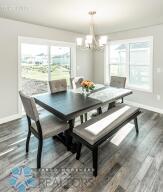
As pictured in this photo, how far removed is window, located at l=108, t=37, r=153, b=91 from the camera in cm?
463

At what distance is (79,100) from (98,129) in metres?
0.74

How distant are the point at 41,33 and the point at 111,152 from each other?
142 inches

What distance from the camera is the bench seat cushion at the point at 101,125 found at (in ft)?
6.82

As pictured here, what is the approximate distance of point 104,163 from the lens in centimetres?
229

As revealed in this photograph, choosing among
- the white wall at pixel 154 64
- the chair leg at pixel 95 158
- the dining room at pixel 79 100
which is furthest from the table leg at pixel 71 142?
the white wall at pixel 154 64

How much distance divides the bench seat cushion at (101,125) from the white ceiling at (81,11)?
1969 mm

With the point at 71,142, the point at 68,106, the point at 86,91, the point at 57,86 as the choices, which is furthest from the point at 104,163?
the point at 57,86

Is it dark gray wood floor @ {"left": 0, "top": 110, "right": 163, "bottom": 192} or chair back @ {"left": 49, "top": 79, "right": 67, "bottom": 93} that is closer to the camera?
dark gray wood floor @ {"left": 0, "top": 110, "right": 163, "bottom": 192}

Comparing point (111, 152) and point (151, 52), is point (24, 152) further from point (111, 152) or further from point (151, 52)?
point (151, 52)

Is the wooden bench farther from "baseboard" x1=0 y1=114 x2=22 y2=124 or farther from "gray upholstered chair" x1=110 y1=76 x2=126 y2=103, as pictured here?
"baseboard" x1=0 y1=114 x2=22 y2=124

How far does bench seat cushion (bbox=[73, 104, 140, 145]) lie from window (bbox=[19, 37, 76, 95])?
99.5 inches

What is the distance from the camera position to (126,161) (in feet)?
7.64

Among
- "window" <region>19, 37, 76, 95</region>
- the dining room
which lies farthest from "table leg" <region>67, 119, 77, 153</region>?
"window" <region>19, 37, 76, 95</region>

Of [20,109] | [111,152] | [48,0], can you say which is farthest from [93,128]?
[20,109]
